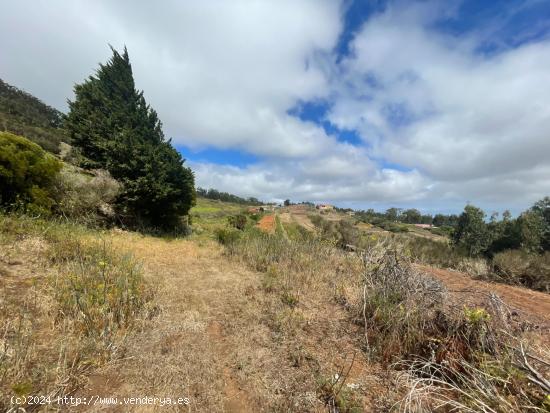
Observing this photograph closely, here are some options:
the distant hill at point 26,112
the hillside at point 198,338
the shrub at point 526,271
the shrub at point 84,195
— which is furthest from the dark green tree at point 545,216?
the distant hill at point 26,112

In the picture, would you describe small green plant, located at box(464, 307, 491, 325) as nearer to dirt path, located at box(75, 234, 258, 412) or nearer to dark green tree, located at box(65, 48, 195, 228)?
dirt path, located at box(75, 234, 258, 412)

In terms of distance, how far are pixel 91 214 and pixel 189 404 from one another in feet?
32.5

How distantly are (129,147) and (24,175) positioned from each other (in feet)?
18.4

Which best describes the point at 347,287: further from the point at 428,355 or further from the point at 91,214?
the point at 91,214

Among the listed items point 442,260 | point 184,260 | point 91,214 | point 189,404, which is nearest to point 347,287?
point 189,404

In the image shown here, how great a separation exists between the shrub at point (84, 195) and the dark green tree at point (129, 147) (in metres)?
0.88

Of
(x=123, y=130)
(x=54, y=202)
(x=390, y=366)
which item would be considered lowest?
(x=390, y=366)

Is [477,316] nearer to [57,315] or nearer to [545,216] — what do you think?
[57,315]

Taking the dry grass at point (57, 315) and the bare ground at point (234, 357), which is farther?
the bare ground at point (234, 357)

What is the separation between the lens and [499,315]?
2545 mm

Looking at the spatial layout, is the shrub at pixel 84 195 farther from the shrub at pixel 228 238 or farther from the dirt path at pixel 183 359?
the dirt path at pixel 183 359

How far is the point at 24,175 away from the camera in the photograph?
23.7 feet

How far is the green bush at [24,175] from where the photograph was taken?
6.85 meters

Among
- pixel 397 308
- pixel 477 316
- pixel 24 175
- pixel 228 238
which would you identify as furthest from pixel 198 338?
pixel 24 175
